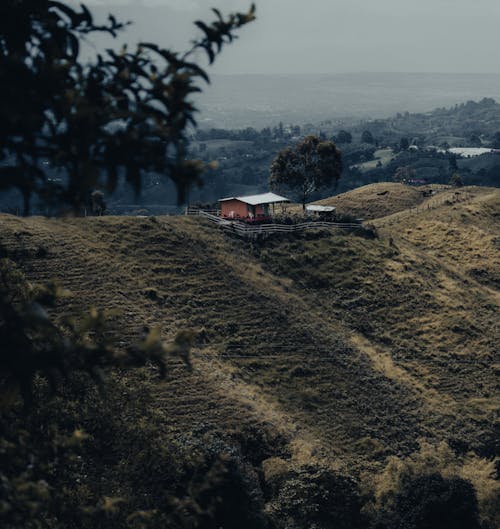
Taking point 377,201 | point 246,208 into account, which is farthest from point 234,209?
point 377,201

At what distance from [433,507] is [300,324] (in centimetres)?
2182

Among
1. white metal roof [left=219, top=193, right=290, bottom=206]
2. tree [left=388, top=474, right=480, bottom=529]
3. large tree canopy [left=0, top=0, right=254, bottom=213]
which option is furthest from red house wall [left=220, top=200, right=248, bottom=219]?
large tree canopy [left=0, top=0, right=254, bottom=213]

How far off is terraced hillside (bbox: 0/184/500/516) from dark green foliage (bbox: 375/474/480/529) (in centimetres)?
441

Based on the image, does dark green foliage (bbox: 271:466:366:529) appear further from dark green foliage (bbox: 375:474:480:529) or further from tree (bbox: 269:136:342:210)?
tree (bbox: 269:136:342:210)

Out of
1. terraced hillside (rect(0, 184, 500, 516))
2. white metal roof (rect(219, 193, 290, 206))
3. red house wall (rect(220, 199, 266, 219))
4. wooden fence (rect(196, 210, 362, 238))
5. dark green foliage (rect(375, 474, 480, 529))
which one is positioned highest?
white metal roof (rect(219, 193, 290, 206))

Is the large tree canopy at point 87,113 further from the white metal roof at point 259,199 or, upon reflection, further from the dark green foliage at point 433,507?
the white metal roof at point 259,199

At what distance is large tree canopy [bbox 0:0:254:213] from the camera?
671cm

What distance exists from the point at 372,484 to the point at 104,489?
15419 mm

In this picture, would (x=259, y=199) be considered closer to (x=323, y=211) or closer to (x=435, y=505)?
(x=323, y=211)

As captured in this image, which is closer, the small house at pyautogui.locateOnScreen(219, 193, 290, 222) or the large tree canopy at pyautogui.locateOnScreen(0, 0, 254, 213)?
the large tree canopy at pyautogui.locateOnScreen(0, 0, 254, 213)

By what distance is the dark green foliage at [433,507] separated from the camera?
3709 centimetres

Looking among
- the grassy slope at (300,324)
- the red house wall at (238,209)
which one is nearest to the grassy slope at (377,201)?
the grassy slope at (300,324)

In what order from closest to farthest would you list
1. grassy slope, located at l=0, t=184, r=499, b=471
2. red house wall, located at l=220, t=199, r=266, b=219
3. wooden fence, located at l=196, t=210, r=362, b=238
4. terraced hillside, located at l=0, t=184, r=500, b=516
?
terraced hillside, located at l=0, t=184, r=500, b=516
grassy slope, located at l=0, t=184, r=499, b=471
wooden fence, located at l=196, t=210, r=362, b=238
red house wall, located at l=220, t=199, r=266, b=219

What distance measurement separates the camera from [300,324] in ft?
187
